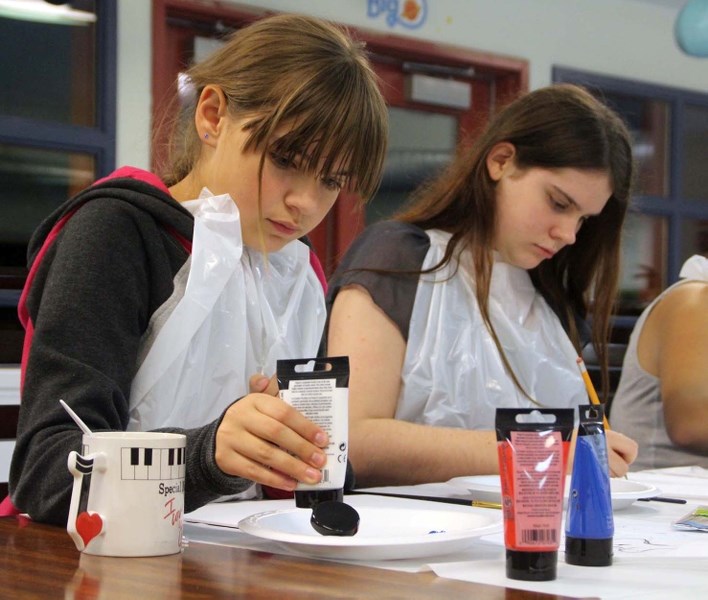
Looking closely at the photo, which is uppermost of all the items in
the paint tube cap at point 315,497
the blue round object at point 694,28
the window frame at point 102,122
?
the blue round object at point 694,28

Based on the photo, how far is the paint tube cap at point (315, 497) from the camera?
35.8 inches

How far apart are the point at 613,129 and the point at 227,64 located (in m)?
0.88

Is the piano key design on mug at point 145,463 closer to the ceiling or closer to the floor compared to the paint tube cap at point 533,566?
closer to the ceiling

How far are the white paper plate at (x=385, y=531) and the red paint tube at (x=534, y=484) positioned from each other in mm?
78

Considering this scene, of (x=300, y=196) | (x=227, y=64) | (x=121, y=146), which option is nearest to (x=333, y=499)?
(x=300, y=196)

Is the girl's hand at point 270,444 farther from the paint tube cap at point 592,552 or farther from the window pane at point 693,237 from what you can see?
the window pane at point 693,237

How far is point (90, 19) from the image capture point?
10.9 feet

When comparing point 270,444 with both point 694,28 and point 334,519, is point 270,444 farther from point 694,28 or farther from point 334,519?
point 694,28

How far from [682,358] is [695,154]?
11.0 ft

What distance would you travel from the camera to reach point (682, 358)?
2068 mm

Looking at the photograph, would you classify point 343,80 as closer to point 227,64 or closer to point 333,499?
point 227,64

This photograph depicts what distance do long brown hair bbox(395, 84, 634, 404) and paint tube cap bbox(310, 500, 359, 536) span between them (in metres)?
1.08

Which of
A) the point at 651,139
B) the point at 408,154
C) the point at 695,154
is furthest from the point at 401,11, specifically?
the point at 695,154

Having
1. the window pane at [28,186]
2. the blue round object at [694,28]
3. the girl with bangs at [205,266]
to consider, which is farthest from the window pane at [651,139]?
A: the girl with bangs at [205,266]
